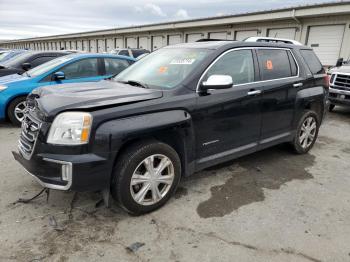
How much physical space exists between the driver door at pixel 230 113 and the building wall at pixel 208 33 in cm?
1423

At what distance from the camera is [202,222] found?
3002 mm

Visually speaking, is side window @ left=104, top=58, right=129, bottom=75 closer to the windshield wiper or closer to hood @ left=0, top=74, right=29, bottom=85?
hood @ left=0, top=74, right=29, bottom=85

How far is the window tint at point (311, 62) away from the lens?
16.2 ft

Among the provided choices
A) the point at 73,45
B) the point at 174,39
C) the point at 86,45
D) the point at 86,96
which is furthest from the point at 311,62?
the point at 73,45

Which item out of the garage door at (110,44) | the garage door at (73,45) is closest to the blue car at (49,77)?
the garage door at (110,44)

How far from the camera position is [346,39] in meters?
15.3

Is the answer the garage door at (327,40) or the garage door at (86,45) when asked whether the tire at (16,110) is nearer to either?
the garage door at (327,40)

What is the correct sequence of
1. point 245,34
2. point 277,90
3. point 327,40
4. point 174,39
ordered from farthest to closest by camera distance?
point 174,39 < point 245,34 < point 327,40 < point 277,90

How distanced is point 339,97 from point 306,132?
4153mm


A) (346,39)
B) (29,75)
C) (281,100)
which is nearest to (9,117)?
(29,75)

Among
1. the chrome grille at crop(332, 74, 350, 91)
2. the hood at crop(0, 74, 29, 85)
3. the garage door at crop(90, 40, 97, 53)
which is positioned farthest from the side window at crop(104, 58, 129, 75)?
the garage door at crop(90, 40, 97, 53)

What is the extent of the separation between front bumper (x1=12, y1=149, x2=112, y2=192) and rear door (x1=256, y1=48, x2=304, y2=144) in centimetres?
239

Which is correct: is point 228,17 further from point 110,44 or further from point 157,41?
point 110,44

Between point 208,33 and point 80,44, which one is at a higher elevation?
point 208,33
